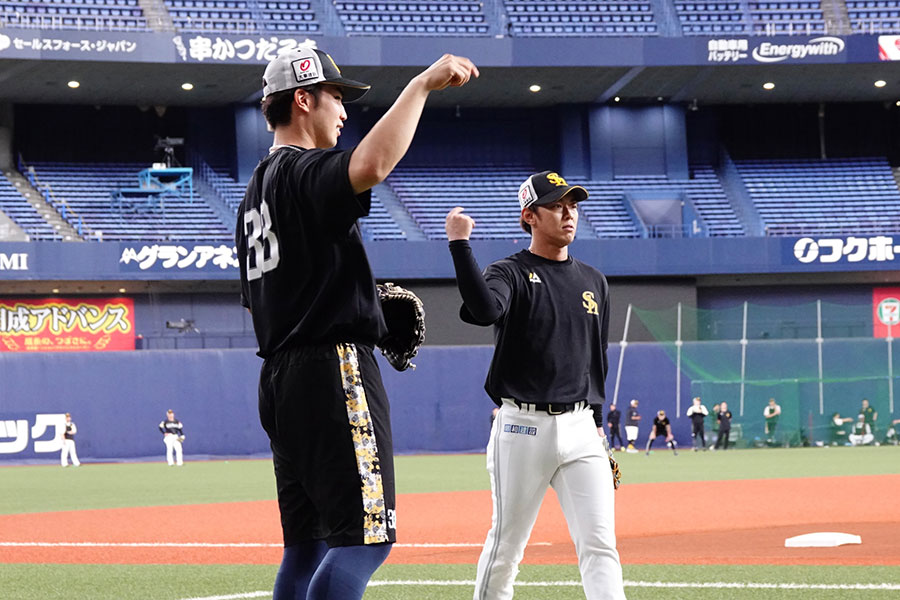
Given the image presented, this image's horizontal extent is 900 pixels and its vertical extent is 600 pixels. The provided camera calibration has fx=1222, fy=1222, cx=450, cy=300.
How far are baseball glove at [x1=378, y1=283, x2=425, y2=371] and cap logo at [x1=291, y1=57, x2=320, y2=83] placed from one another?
72 centimetres

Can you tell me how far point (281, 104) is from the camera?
3.84 meters

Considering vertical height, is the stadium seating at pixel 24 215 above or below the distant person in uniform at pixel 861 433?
above

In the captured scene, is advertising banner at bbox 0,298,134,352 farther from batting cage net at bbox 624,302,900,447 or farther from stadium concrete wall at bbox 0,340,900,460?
batting cage net at bbox 624,302,900,447

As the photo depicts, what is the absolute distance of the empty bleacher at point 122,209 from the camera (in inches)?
1373

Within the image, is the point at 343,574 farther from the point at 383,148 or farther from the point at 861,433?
the point at 861,433

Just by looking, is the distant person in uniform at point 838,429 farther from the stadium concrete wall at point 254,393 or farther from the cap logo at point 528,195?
the cap logo at point 528,195

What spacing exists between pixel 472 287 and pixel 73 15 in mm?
33450

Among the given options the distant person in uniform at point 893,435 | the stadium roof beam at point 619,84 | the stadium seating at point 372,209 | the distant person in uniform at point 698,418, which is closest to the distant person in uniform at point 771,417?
the distant person in uniform at point 698,418

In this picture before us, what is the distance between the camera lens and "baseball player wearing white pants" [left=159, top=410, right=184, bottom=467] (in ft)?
→ 92.0

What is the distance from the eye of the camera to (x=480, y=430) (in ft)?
105

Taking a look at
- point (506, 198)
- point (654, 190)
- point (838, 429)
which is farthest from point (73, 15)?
point (838, 429)

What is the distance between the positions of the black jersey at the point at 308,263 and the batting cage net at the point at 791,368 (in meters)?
28.5

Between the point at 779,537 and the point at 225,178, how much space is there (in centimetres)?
2991

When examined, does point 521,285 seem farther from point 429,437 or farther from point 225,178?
point 225,178
